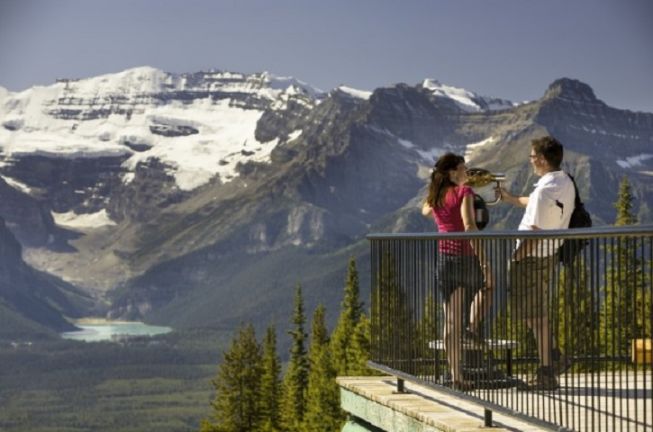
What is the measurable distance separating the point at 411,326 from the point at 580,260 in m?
4.53

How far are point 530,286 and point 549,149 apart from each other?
1800 millimetres

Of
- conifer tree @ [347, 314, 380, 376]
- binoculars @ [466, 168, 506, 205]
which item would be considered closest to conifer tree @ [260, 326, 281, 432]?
conifer tree @ [347, 314, 380, 376]

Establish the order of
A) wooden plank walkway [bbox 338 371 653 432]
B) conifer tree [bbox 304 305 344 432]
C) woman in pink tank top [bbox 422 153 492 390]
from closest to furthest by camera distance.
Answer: wooden plank walkway [bbox 338 371 653 432], woman in pink tank top [bbox 422 153 492 390], conifer tree [bbox 304 305 344 432]

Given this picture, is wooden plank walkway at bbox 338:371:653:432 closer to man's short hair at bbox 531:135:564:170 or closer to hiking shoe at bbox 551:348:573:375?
hiking shoe at bbox 551:348:573:375

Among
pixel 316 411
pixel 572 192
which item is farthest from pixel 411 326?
pixel 316 411

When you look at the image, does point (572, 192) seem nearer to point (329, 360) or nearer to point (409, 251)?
point (409, 251)

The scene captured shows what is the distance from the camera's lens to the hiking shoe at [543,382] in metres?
11.6

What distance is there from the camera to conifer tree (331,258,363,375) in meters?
110

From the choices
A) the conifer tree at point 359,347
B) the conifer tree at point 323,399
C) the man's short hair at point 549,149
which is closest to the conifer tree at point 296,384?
the conifer tree at point 323,399

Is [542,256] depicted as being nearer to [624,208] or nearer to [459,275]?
[459,275]

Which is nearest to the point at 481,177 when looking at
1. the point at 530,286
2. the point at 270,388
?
the point at 530,286

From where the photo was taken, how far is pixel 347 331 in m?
118

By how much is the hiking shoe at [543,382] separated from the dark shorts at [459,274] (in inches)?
51.0

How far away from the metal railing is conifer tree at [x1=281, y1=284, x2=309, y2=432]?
347 feet
